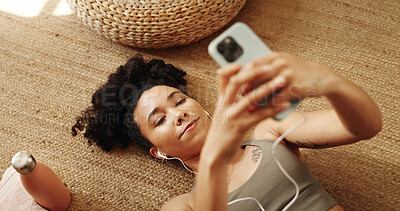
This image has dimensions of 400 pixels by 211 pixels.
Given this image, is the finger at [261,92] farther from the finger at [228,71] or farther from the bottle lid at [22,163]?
the bottle lid at [22,163]

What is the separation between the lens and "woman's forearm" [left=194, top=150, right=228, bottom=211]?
68 centimetres

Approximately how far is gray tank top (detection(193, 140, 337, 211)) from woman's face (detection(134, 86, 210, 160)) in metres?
0.17

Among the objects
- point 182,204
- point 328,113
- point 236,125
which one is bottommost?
point 182,204

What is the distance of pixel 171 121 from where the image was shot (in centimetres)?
102

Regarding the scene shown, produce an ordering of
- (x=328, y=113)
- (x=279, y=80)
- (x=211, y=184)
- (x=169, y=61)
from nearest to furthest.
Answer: (x=279, y=80)
(x=211, y=184)
(x=328, y=113)
(x=169, y=61)

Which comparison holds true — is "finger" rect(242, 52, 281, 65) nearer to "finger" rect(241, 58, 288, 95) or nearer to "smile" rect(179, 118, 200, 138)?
"finger" rect(241, 58, 288, 95)

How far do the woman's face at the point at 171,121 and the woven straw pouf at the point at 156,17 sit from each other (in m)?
0.23

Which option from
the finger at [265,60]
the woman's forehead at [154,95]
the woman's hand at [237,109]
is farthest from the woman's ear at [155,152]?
the finger at [265,60]

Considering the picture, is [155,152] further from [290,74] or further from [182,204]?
[290,74]

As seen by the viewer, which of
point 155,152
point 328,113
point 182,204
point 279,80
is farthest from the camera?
point 155,152

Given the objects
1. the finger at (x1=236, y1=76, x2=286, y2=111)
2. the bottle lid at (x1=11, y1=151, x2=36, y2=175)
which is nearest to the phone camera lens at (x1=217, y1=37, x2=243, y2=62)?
the finger at (x1=236, y1=76, x2=286, y2=111)

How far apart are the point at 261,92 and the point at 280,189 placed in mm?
414

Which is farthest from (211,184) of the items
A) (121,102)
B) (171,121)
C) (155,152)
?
(121,102)

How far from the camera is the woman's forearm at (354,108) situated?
709 millimetres
